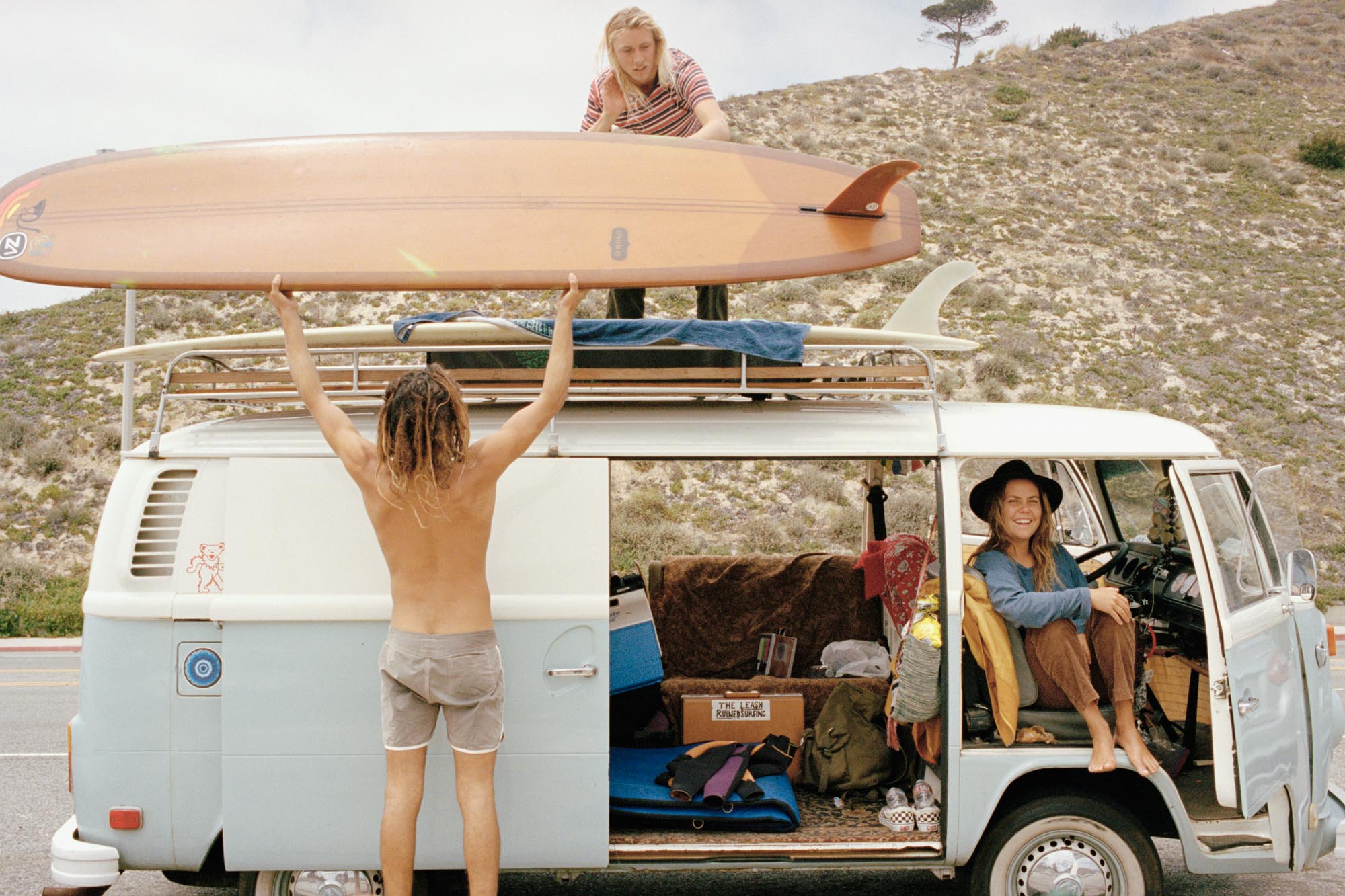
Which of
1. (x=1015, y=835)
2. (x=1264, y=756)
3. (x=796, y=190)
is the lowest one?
(x=1015, y=835)

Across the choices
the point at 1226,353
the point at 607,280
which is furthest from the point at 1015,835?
the point at 1226,353

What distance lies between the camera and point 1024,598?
3936 mm

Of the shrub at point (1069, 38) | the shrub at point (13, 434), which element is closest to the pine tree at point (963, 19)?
the shrub at point (1069, 38)

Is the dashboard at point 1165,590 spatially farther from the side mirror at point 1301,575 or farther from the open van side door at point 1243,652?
the open van side door at point 1243,652

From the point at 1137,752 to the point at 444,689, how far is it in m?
2.51

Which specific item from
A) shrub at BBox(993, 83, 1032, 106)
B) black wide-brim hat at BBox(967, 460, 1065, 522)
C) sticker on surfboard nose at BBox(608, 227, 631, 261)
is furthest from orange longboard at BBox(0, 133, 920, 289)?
shrub at BBox(993, 83, 1032, 106)

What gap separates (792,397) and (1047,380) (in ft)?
64.4

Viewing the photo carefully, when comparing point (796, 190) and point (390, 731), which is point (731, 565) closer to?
point (796, 190)

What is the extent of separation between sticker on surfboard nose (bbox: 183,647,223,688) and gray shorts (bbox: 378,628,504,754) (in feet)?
2.08

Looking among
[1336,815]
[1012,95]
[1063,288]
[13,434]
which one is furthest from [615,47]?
[1012,95]

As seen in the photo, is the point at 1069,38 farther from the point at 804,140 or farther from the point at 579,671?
the point at 579,671

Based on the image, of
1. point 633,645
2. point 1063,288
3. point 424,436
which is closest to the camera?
point 424,436

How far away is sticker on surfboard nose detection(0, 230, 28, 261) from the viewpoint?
466cm

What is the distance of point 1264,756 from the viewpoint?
3783 mm
